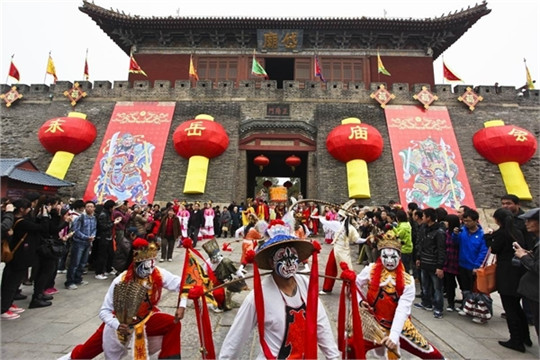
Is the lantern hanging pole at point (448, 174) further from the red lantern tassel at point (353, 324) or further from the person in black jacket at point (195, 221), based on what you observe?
the red lantern tassel at point (353, 324)

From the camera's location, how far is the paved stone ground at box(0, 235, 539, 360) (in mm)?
2840

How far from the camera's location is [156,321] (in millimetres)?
2355

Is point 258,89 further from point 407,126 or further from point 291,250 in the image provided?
point 291,250

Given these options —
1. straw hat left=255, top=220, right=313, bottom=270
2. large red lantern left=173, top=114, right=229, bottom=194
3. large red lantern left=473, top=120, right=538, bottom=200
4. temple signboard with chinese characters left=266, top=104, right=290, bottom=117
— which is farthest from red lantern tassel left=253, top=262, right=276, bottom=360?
large red lantern left=473, top=120, right=538, bottom=200

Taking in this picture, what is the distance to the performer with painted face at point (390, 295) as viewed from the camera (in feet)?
7.51

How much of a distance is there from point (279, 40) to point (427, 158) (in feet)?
30.7

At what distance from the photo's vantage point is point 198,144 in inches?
476

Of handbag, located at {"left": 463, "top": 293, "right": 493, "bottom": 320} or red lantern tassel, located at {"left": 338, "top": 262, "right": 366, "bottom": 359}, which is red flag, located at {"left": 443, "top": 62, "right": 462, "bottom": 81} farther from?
red lantern tassel, located at {"left": 338, "top": 262, "right": 366, "bottom": 359}

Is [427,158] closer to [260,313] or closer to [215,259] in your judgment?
[215,259]

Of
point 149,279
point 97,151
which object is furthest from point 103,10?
point 149,279

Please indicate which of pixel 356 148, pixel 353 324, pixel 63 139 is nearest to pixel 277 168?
pixel 356 148

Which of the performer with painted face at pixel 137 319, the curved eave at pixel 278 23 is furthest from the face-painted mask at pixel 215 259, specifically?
the curved eave at pixel 278 23

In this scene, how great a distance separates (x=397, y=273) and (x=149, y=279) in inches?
82.1

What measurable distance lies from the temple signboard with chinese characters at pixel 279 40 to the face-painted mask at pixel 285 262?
15345mm
